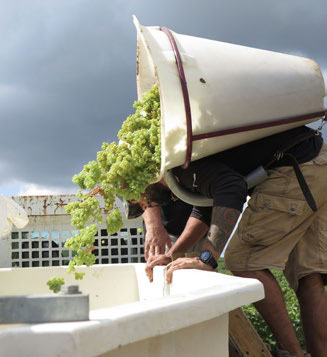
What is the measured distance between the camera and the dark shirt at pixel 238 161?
2.77 metres

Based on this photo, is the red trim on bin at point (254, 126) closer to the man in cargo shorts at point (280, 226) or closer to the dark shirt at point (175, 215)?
the man in cargo shorts at point (280, 226)

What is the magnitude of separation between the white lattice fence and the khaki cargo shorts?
4.90 metres

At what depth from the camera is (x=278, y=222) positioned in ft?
9.44

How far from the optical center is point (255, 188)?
297 centimetres

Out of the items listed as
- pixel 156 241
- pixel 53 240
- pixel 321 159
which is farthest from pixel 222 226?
pixel 53 240

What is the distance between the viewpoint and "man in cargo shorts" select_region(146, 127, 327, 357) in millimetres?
2807

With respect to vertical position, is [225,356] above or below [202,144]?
below

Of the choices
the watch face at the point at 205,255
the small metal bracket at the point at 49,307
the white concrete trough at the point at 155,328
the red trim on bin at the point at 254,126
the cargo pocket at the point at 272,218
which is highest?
the red trim on bin at the point at 254,126

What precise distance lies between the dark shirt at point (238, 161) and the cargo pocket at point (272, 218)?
208 millimetres

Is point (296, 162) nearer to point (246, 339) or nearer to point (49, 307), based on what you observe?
point (246, 339)

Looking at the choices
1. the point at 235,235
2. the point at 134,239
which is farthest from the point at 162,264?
the point at 134,239

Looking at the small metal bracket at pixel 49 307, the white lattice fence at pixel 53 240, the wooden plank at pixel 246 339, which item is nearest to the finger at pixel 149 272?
the wooden plank at pixel 246 339

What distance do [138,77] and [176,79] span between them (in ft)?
2.89

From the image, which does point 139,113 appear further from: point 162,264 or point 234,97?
point 162,264
